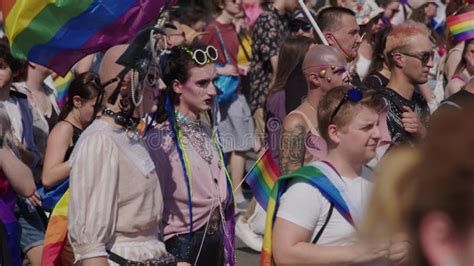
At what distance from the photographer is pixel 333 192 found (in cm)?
423

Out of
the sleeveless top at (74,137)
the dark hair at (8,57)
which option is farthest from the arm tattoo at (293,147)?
the dark hair at (8,57)

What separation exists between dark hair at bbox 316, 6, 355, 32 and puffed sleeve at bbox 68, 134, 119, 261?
249cm

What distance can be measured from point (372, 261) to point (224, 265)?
5.19ft

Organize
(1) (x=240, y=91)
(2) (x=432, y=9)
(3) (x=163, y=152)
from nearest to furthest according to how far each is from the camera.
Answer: (3) (x=163, y=152) → (1) (x=240, y=91) → (2) (x=432, y=9)

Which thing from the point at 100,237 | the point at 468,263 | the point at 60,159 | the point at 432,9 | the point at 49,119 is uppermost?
the point at 468,263

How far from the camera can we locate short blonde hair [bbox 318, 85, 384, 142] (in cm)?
444

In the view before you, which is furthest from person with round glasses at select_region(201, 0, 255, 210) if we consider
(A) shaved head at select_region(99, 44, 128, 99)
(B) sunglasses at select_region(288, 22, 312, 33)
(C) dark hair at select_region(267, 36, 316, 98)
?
(A) shaved head at select_region(99, 44, 128, 99)

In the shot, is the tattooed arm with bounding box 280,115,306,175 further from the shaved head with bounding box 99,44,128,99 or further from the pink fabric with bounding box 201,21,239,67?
the pink fabric with bounding box 201,21,239,67

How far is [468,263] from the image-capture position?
1.94 m

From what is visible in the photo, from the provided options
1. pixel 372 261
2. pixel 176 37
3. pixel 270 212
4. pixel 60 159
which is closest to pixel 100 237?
pixel 270 212

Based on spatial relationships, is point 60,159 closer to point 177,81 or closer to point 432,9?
point 177,81

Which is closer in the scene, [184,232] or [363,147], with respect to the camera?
[363,147]

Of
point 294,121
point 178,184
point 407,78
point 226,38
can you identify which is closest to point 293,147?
point 294,121

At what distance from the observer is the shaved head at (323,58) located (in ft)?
19.1
